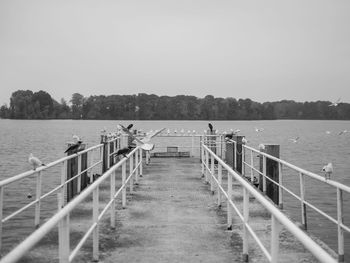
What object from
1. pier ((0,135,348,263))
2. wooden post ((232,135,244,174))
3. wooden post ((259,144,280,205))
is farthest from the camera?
wooden post ((232,135,244,174))

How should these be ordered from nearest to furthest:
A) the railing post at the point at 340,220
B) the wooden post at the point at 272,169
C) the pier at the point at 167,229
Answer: the pier at the point at 167,229 < the railing post at the point at 340,220 < the wooden post at the point at 272,169

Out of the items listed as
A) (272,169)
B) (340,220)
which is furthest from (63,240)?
(272,169)

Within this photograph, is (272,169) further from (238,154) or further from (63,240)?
(63,240)

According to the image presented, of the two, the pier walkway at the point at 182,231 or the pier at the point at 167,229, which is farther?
the pier walkway at the point at 182,231

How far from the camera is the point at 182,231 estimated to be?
7.78 m

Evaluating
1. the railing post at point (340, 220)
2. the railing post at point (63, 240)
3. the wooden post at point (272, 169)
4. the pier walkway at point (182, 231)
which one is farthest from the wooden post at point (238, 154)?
the railing post at point (63, 240)

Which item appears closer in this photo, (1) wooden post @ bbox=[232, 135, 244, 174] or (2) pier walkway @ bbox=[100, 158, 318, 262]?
(2) pier walkway @ bbox=[100, 158, 318, 262]

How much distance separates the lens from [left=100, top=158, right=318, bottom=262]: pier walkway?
21.0 ft

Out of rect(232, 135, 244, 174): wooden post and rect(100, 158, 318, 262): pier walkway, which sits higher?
rect(232, 135, 244, 174): wooden post

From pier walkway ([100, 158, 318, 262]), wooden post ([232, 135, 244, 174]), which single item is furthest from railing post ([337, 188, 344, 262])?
wooden post ([232, 135, 244, 174])

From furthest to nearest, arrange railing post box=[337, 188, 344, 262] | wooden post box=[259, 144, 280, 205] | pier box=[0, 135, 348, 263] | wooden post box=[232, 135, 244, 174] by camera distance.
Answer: wooden post box=[232, 135, 244, 174], wooden post box=[259, 144, 280, 205], railing post box=[337, 188, 344, 262], pier box=[0, 135, 348, 263]

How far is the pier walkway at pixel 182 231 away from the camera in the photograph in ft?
21.0

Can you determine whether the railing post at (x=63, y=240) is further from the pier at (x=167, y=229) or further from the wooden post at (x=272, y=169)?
the wooden post at (x=272, y=169)

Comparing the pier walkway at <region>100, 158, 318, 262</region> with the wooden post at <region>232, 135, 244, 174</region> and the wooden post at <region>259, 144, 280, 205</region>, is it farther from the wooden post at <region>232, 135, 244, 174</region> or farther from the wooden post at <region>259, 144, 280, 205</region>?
the wooden post at <region>232, 135, 244, 174</region>
